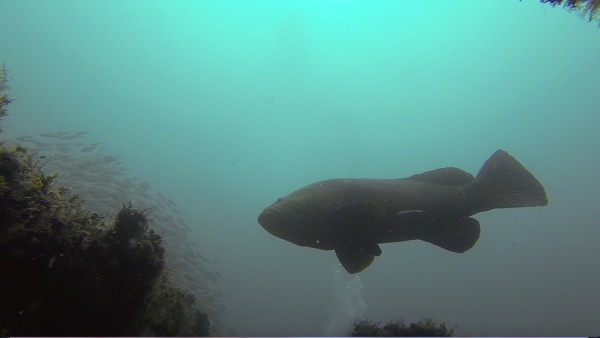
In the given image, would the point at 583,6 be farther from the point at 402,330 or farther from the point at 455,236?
the point at 402,330

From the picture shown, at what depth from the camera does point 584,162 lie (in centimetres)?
7981

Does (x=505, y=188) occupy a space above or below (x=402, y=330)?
above

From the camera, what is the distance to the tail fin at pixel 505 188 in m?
5.64

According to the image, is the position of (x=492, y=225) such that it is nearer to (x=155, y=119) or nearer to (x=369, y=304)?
(x=369, y=304)

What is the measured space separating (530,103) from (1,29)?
109 meters

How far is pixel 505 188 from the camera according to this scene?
5.80m

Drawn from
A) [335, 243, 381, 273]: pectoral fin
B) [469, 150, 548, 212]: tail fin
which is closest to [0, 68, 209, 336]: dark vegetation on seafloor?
[335, 243, 381, 273]: pectoral fin

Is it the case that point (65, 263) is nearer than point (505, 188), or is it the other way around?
point (65, 263)

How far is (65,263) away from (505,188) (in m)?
6.18

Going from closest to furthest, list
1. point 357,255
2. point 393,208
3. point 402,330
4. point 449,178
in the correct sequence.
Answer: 1. point 402,330
2. point 393,208
3. point 357,255
4. point 449,178

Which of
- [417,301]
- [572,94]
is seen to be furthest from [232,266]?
[572,94]

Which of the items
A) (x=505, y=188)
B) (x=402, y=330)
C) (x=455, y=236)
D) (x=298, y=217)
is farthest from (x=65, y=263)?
(x=505, y=188)

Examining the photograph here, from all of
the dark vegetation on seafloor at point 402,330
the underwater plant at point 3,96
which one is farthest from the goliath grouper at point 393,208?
the underwater plant at point 3,96

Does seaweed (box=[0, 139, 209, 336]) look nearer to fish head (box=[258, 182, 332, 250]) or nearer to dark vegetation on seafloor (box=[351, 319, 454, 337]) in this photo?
fish head (box=[258, 182, 332, 250])
